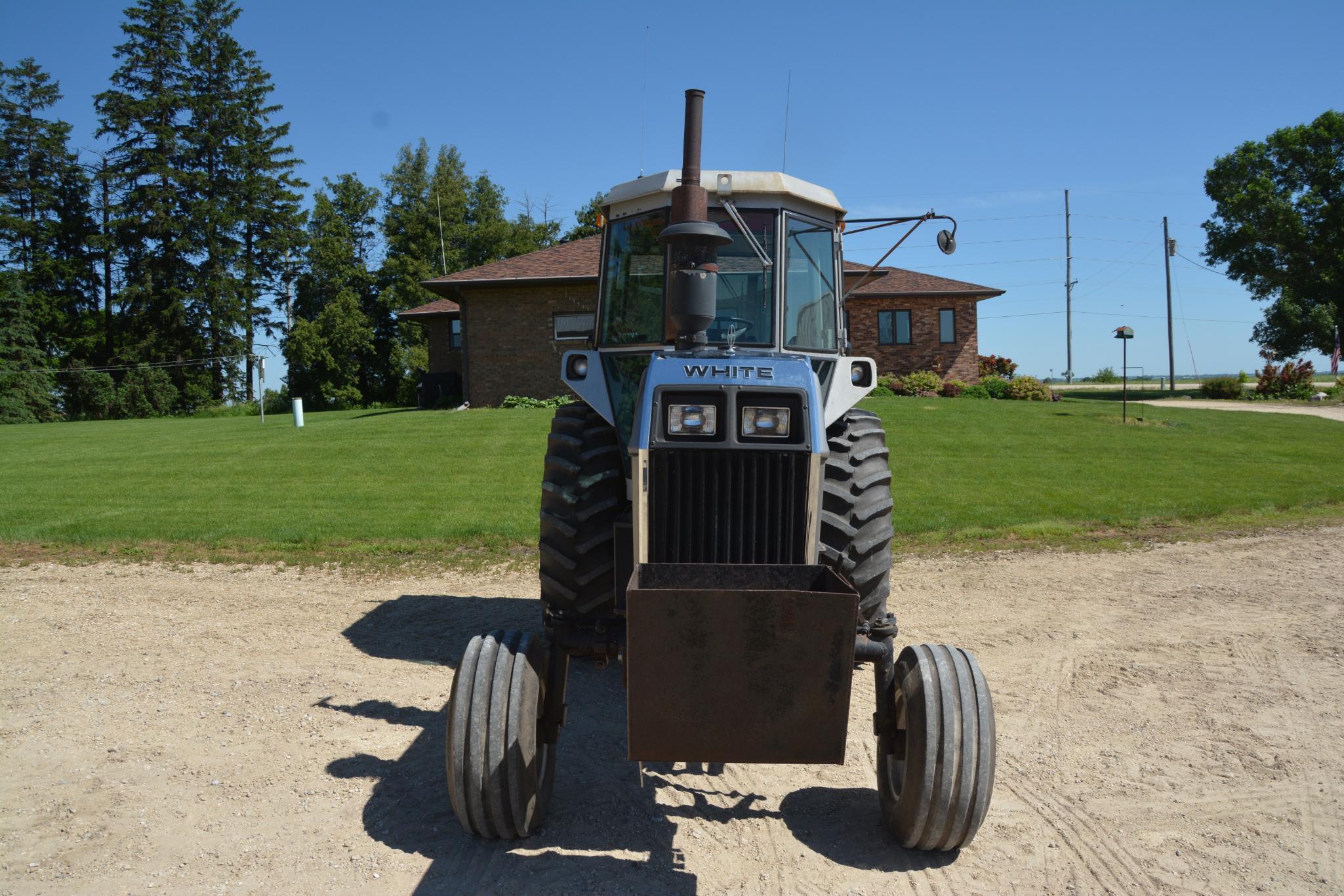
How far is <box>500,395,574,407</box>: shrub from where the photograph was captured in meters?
25.0

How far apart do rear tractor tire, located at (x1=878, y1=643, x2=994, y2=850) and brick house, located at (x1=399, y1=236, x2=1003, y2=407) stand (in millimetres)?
19888

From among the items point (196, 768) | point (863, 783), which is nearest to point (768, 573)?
point (863, 783)

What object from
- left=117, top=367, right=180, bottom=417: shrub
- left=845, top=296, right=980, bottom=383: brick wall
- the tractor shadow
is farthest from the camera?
left=117, top=367, right=180, bottom=417: shrub

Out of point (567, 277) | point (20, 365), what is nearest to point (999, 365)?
point (567, 277)

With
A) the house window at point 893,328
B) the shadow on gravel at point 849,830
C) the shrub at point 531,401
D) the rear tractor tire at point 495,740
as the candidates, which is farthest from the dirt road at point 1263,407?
the rear tractor tire at point 495,740

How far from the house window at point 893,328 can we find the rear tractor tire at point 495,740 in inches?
1071

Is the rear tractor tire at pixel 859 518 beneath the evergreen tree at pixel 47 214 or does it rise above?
beneath

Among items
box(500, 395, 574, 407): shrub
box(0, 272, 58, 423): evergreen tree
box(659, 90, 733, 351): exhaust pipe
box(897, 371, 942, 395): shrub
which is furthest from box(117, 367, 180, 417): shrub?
box(659, 90, 733, 351): exhaust pipe

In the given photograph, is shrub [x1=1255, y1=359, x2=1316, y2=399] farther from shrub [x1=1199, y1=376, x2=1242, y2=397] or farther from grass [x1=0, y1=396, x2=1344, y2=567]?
grass [x1=0, y1=396, x2=1344, y2=567]

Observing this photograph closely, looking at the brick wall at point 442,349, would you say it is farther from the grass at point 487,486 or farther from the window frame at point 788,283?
the window frame at point 788,283

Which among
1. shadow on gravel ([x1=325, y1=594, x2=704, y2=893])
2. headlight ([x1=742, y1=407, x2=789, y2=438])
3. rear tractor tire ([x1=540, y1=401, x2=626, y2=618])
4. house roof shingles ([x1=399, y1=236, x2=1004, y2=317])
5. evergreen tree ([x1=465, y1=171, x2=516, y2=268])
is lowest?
shadow on gravel ([x1=325, y1=594, x2=704, y2=893])

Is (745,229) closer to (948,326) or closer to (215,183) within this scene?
(948,326)

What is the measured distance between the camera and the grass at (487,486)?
1069 cm

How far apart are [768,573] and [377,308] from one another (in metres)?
43.9
